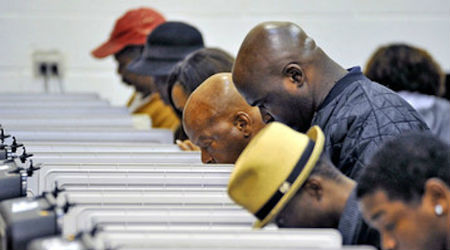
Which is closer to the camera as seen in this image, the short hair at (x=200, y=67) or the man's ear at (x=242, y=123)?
the man's ear at (x=242, y=123)

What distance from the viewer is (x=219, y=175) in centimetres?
192

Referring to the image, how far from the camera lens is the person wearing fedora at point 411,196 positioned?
1.37 metres

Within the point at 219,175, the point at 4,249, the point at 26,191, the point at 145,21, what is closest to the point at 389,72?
the point at 145,21

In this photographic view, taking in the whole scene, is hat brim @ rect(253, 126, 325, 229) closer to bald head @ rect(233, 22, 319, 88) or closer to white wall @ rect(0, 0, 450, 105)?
bald head @ rect(233, 22, 319, 88)

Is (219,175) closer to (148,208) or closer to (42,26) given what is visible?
(148,208)

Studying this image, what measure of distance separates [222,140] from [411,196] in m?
1.02

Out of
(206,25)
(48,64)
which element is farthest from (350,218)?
(48,64)

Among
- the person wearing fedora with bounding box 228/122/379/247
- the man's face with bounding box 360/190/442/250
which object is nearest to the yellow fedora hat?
the person wearing fedora with bounding box 228/122/379/247

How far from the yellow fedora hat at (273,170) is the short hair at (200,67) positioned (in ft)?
4.03

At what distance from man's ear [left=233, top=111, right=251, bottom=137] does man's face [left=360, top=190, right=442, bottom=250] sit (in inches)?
38.1

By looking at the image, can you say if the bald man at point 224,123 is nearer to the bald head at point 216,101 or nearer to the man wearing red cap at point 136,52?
the bald head at point 216,101

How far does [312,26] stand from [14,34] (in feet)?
5.61

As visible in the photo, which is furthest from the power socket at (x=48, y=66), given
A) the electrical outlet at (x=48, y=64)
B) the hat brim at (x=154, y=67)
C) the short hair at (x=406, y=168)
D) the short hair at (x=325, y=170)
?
the short hair at (x=406, y=168)

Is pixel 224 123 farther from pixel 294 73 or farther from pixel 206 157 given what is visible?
pixel 294 73
